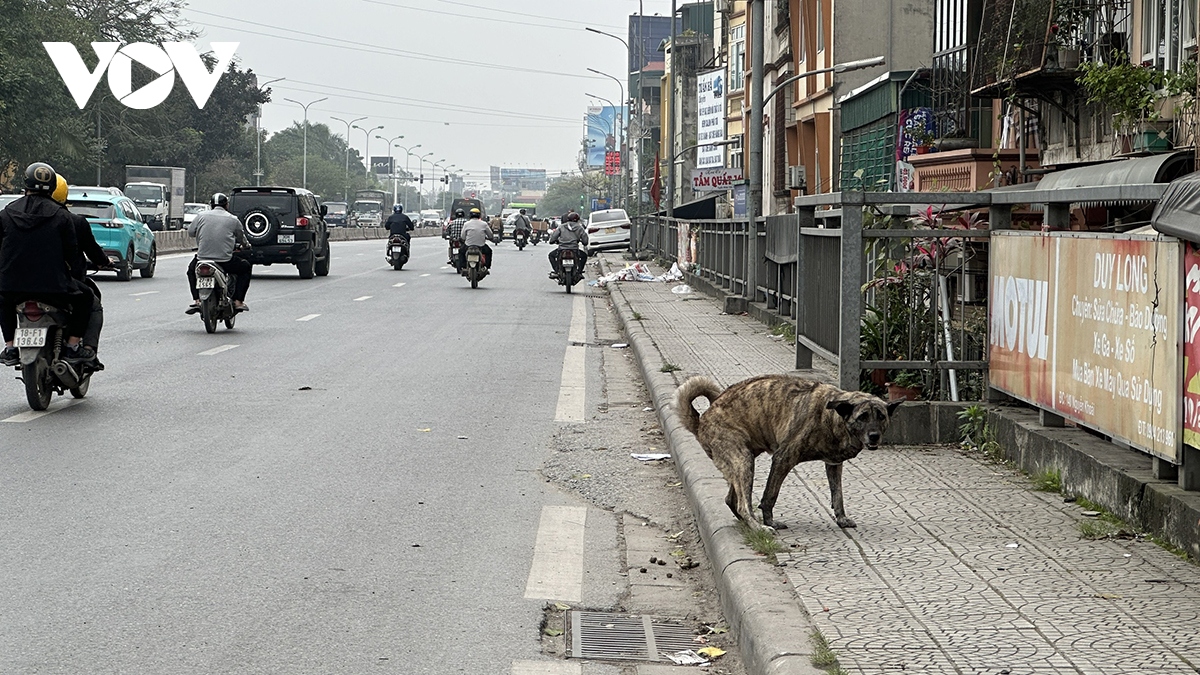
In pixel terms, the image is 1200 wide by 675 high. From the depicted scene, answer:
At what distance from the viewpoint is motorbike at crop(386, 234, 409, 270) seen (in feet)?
123

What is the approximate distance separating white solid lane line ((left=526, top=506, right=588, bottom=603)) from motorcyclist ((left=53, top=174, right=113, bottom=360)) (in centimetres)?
512

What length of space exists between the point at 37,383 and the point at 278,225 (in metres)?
21.1

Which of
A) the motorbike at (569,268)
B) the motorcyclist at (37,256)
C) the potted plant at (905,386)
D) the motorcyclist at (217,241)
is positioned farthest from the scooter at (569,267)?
the potted plant at (905,386)

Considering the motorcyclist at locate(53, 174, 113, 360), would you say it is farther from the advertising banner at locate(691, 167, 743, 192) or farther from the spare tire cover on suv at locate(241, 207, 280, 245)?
the advertising banner at locate(691, 167, 743, 192)

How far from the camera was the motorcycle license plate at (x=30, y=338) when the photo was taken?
1070 cm

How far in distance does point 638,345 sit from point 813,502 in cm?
872

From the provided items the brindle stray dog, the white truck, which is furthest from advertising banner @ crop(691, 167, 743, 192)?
the white truck

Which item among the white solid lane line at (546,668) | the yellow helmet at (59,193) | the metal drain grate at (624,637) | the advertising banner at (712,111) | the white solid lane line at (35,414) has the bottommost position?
the metal drain grate at (624,637)

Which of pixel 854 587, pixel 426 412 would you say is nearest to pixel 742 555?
pixel 854 587

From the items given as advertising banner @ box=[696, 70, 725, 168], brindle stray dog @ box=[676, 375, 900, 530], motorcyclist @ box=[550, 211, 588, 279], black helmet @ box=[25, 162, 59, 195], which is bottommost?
brindle stray dog @ box=[676, 375, 900, 530]

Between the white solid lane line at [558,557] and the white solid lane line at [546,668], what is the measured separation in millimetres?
850

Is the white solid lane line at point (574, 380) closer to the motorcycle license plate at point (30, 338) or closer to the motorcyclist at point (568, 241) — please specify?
the motorcycle license plate at point (30, 338)

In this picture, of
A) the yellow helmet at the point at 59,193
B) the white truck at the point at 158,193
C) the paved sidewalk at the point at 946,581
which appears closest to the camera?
the paved sidewalk at the point at 946,581

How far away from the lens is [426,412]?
1135 centimetres
